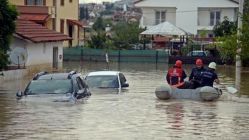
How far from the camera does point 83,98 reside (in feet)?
80.9

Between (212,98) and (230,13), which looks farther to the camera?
(230,13)

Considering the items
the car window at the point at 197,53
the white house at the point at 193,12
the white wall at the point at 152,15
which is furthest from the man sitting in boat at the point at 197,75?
the white wall at the point at 152,15

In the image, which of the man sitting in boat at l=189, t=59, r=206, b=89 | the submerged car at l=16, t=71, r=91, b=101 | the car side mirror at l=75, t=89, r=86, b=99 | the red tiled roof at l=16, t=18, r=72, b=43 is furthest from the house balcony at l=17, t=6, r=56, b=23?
the submerged car at l=16, t=71, r=91, b=101

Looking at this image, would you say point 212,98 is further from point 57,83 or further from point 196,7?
point 196,7

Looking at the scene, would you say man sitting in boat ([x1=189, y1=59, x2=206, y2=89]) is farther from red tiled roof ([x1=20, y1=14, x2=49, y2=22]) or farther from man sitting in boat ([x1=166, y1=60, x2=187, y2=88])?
red tiled roof ([x1=20, y1=14, x2=49, y2=22])

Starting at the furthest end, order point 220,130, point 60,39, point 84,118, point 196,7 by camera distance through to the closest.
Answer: point 196,7 → point 60,39 → point 84,118 → point 220,130

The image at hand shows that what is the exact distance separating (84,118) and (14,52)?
26114 millimetres

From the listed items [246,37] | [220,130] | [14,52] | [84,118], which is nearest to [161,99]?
[84,118]

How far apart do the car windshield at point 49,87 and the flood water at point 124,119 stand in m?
0.65

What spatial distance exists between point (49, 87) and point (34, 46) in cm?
2868

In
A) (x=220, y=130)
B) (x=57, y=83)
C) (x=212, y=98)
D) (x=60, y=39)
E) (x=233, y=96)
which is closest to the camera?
(x=220, y=130)

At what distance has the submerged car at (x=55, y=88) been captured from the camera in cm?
2314

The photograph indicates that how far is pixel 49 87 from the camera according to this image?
77.2ft

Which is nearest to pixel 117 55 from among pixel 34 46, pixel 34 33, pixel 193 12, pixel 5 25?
pixel 34 33
